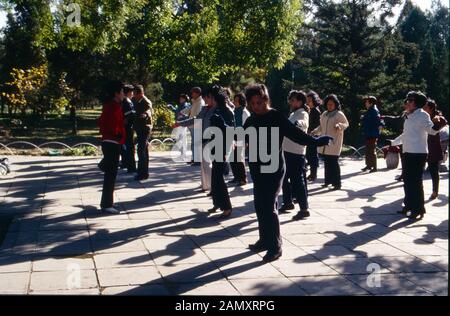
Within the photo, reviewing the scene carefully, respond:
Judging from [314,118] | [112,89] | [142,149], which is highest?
[112,89]

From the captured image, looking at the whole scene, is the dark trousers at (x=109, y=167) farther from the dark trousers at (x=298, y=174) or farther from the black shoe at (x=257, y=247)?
the black shoe at (x=257, y=247)

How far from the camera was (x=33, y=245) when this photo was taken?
19.0ft

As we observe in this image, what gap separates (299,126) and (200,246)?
2553 mm

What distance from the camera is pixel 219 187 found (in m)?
7.17

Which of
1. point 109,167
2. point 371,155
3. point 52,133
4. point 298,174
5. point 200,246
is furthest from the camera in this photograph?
point 52,133

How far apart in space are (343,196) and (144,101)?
4.56m

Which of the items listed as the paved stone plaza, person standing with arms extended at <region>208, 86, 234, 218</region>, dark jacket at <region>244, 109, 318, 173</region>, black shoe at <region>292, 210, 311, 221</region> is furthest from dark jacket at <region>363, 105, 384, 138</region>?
dark jacket at <region>244, 109, 318, 173</region>

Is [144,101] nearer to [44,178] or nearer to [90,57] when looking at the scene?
[44,178]

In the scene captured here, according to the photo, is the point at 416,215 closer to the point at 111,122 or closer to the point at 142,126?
the point at 111,122

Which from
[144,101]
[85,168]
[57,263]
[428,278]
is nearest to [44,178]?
[85,168]

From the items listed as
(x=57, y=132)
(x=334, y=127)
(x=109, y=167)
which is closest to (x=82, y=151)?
(x=109, y=167)

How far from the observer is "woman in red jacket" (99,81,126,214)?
737 centimetres

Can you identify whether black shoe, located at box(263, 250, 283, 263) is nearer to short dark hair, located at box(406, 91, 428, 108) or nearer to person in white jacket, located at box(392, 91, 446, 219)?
person in white jacket, located at box(392, 91, 446, 219)

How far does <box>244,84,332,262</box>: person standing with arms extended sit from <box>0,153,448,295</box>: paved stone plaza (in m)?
0.36
